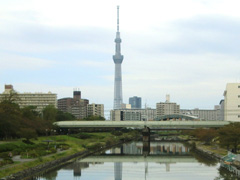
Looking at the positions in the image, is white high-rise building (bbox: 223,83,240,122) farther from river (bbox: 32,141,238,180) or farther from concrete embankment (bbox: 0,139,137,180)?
concrete embankment (bbox: 0,139,137,180)

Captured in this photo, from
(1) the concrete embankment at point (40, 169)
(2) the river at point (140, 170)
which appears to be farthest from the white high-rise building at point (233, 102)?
(1) the concrete embankment at point (40, 169)

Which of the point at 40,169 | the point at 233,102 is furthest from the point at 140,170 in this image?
the point at 233,102

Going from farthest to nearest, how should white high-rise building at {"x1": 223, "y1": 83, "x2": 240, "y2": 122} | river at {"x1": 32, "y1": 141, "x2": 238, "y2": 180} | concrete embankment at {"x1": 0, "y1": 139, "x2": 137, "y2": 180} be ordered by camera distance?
white high-rise building at {"x1": 223, "y1": 83, "x2": 240, "y2": 122}, river at {"x1": 32, "y1": 141, "x2": 238, "y2": 180}, concrete embankment at {"x1": 0, "y1": 139, "x2": 137, "y2": 180}

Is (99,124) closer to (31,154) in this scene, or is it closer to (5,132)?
(5,132)

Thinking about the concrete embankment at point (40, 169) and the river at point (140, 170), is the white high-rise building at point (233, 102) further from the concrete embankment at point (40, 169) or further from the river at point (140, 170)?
the concrete embankment at point (40, 169)

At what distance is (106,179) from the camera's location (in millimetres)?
45094

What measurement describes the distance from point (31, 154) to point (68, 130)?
2460 inches

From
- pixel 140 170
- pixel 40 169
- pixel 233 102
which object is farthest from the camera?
pixel 233 102

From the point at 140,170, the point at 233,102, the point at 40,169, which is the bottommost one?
the point at 140,170

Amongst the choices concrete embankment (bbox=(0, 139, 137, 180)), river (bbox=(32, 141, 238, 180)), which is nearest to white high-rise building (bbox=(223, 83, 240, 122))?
river (bbox=(32, 141, 238, 180))

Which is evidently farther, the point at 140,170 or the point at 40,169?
the point at 140,170

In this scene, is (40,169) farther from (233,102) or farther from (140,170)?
(233,102)

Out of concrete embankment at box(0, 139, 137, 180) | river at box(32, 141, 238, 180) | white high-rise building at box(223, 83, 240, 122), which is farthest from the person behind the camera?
white high-rise building at box(223, 83, 240, 122)

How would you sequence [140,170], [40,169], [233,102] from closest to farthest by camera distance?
[40,169]
[140,170]
[233,102]
